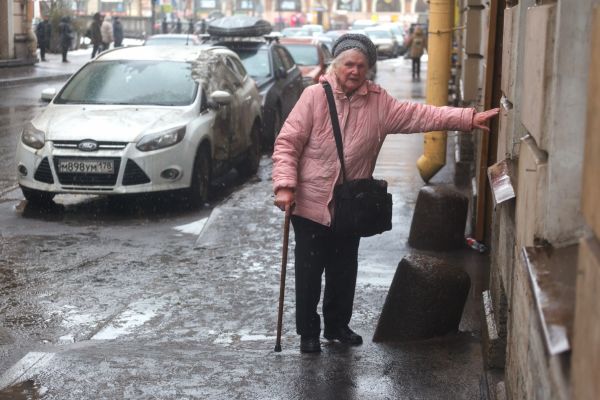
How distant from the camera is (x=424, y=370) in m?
5.65

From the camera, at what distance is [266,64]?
17.4 m

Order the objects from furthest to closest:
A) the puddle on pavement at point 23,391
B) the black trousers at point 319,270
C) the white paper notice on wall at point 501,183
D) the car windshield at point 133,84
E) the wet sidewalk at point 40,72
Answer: the wet sidewalk at point 40,72 → the car windshield at point 133,84 → the black trousers at point 319,270 → the puddle on pavement at point 23,391 → the white paper notice on wall at point 501,183

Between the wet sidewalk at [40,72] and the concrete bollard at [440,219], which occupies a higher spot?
the concrete bollard at [440,219]

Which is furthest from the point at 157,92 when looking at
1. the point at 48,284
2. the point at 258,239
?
the point at 48,284

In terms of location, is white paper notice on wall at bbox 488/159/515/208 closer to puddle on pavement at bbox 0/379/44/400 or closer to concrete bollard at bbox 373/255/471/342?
concrete bollard at bbox 373/255/471/342

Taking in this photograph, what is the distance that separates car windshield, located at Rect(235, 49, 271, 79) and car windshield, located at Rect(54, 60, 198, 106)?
4946 mm

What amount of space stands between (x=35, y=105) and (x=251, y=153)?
11.3 m

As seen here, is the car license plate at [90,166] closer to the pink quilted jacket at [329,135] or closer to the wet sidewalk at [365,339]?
the wet sidewalk at [365,339]

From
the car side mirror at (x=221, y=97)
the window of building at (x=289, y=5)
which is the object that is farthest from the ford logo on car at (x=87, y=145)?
the window of building at (x=289, y=5)

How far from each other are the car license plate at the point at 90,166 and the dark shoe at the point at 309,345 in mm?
4905

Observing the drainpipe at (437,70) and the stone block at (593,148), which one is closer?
the stone block at (593,148)

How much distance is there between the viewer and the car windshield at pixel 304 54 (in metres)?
23.9

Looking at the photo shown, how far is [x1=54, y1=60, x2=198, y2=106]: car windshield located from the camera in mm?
11633

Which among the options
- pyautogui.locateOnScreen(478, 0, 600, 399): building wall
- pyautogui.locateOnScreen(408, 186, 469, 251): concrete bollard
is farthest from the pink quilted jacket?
pyautogui.locateOnScreen(408, 186, 469, 251): concrete bollard
